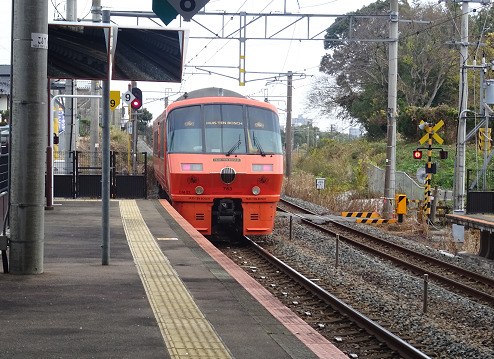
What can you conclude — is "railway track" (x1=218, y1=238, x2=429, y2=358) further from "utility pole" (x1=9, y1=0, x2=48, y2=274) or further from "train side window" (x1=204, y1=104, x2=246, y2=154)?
"utility pole" (x1=9, y1=0, x2=48, y2=274)

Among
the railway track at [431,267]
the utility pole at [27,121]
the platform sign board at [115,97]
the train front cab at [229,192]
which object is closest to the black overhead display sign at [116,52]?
the utility pole at [27,121]

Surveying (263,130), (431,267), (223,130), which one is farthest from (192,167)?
(431,267)

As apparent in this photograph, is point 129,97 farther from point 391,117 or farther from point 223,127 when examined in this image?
point 223,127

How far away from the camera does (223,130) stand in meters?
15.5

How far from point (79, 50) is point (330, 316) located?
464cm

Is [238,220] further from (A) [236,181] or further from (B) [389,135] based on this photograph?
(B) [389,135]

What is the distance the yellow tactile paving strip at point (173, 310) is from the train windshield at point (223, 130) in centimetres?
447

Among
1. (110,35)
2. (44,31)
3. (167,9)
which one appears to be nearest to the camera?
(167,9)

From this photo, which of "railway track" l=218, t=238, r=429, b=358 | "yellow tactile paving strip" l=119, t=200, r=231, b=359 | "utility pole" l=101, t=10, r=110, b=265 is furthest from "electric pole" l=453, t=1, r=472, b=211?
"utility pole" l=101, t=10, r=110, b=265

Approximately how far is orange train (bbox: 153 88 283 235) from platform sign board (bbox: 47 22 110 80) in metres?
6.13

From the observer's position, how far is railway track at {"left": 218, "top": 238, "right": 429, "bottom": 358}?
7.61 m

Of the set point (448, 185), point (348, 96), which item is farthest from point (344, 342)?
point (348, 96)

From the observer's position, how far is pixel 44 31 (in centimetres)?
765

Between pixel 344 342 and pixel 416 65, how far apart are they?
39.6 meters
